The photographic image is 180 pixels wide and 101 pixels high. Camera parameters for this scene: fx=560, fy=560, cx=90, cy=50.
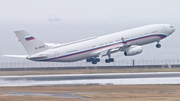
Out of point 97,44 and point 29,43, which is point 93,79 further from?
point 97,44

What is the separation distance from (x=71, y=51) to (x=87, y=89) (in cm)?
2538

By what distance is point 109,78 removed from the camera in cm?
10331

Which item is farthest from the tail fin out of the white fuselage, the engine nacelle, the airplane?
the engine nacelle

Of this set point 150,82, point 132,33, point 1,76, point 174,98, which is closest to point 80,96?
point 174,98

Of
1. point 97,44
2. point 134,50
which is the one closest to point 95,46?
point 97,44

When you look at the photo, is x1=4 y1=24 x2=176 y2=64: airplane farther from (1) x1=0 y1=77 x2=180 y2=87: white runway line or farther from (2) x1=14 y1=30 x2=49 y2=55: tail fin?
(1) x1=0 y1=77 x2=180 y2=87: white runway line

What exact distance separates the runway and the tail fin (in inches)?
203

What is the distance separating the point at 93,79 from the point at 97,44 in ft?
50.4

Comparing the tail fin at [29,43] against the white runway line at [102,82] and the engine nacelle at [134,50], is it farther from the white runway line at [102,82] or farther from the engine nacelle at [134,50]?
the engine nacelle at [134,50]

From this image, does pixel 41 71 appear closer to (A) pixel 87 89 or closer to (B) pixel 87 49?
(B) pixel 87 49

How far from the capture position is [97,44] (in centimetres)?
11575

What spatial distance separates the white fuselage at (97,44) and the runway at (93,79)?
5330 mm

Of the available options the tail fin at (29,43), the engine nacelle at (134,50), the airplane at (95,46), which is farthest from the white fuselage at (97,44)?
the engine nacelle at (134,50)

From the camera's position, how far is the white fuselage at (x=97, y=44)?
112225 millimetres
